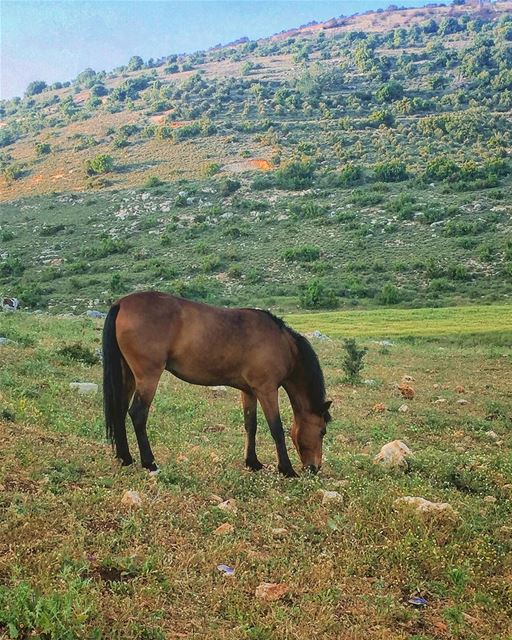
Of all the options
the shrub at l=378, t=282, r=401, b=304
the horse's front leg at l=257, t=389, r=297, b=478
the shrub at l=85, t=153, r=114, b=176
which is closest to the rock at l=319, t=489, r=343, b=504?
the horse's front leg at l=257, t=389, r=297, b=478

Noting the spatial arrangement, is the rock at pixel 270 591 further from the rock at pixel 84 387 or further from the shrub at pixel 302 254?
the shrub at pixel 302 254

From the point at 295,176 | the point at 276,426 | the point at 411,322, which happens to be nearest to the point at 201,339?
the point at 276,426

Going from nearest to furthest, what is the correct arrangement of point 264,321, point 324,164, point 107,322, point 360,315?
point 107,322, point 264,321, point 360,315, point 324,164

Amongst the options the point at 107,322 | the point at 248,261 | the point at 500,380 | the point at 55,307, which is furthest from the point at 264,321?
the point at 248,261

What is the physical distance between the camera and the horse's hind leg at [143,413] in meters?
7.06

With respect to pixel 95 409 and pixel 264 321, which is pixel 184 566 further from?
pixel 95 409

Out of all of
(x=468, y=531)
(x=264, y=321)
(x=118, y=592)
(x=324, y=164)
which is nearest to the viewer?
(x=118, y=592)

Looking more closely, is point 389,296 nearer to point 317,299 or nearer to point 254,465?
point 317,299

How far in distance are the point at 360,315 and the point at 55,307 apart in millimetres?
20565

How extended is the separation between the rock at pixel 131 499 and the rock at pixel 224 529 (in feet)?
2.62

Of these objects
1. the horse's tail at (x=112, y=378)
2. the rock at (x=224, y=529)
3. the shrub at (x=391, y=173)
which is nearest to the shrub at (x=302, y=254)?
the shrub at (x=391, y=173)

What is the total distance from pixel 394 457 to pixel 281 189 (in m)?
62.6

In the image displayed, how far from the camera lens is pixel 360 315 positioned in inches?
1325

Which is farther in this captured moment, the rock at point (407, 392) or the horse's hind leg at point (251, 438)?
the rock at point (407, 392)
